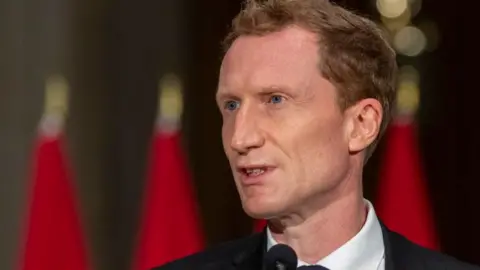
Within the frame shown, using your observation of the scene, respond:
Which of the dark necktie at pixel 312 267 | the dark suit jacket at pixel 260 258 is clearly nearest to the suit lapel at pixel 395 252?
the dark suit jacket at pixel 260 258

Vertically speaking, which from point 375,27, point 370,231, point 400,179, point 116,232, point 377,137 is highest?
point 375,27

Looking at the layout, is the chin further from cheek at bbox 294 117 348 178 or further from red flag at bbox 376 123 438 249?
red flag at bbox 376 123 438 249

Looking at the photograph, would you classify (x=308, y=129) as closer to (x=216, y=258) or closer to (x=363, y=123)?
(x=363, y=123)

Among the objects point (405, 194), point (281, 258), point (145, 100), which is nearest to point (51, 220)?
point (145, 100)

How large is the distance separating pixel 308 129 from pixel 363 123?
0.42 ft

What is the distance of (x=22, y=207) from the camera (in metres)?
3.47

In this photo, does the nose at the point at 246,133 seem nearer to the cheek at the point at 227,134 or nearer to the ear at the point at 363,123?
the cheek at the point at 227,134

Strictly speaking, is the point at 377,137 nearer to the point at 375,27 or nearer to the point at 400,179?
the point at 375,27

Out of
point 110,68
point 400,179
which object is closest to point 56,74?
point 110,68

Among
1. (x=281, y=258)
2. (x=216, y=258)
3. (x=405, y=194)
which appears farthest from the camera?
(x=405, y=194)

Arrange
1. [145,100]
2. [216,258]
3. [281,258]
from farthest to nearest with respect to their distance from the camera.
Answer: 1. [145,100]
2. [216,258]
3. [281,258]

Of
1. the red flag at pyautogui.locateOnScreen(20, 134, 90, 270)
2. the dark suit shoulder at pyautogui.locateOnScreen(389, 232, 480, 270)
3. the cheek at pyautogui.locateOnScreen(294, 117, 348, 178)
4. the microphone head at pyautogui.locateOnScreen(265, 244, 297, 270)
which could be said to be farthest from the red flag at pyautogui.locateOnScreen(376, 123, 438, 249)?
the microphone head at pyautogui.locateOnScreen(265, 244, 297, 270)

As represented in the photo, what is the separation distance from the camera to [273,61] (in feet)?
5.88

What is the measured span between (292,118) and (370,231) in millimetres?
247
